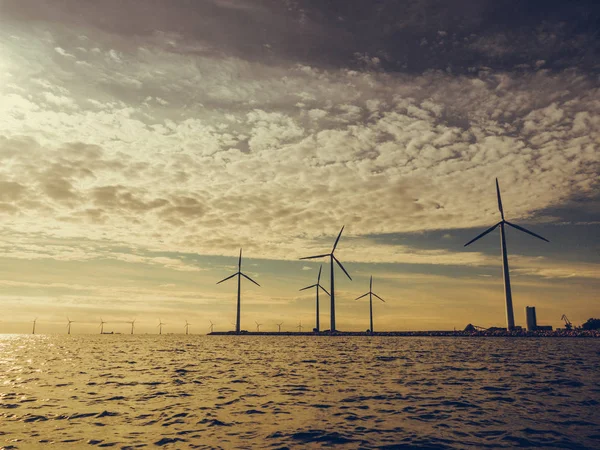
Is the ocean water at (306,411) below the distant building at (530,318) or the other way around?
below

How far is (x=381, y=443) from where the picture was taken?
17.4 metres

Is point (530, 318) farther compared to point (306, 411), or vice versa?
point (530, 318)

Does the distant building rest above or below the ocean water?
above

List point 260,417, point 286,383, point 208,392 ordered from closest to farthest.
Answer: point 260,417 → point 208,392 → point 286,383

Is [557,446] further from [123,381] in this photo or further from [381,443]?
[123,381]

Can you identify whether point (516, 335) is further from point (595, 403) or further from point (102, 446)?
point (102, 446)

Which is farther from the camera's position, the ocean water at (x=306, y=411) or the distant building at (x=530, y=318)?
the distant building at (x=530, y=318)

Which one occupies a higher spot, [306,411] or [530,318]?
[530,318]

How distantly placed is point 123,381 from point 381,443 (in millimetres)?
27349

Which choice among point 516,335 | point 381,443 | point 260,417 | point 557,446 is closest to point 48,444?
point 260,417

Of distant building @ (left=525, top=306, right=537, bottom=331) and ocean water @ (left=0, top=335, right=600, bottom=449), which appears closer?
ocean water @ (left=0, top=335, right=600, bottom=449)

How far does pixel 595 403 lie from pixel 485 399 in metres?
6.08

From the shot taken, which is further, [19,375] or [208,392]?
[19,375]

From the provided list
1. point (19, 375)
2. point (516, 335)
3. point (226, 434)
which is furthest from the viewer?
point (516, 335)
